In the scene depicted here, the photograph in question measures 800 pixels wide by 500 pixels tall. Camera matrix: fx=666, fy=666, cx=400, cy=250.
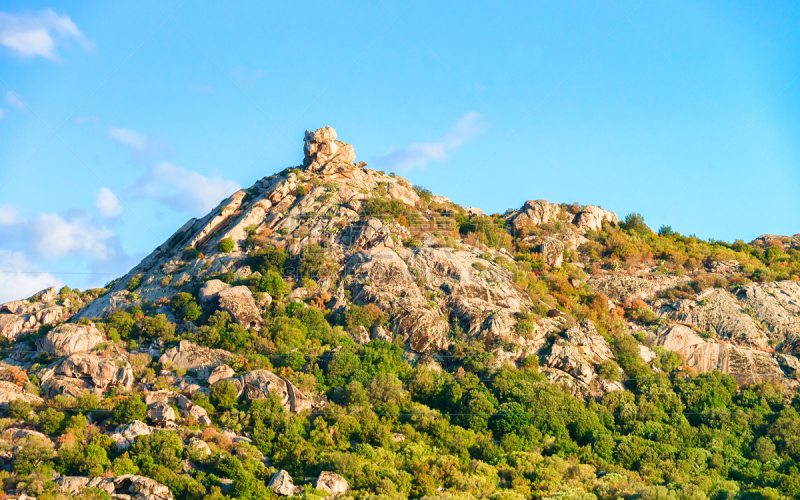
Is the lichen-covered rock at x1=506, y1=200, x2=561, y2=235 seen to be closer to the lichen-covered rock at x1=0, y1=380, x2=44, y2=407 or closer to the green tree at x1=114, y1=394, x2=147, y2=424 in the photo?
the green tree at x1=114, y1=394, x2=147, y2=424

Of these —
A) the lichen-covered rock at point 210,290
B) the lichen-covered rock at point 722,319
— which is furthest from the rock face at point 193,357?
the lichen-covered rock at point 722,319

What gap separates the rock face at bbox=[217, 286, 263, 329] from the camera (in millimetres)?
52875

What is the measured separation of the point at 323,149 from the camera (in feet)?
261

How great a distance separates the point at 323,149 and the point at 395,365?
3669 centimetres

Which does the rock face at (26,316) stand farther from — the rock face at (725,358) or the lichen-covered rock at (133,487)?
the rock face at (725,358)

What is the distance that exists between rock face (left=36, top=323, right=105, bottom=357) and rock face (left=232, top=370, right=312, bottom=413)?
12.2m

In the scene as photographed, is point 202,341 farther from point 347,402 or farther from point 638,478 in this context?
point 638,478

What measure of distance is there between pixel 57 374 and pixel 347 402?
1962cm

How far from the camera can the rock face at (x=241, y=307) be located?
52875mm

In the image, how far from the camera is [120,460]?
3559 centimetres

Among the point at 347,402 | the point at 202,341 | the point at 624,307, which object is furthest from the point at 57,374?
the point at 624,307

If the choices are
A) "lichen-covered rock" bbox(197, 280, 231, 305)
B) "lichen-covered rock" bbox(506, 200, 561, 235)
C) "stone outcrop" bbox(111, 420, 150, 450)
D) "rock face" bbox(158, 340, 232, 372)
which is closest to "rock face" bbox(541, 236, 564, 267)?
"lichen-covered rock" bbox(506, 200, 561, 235)

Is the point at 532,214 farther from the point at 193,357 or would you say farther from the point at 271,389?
the point at 193,357

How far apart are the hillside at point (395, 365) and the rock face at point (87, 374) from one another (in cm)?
18
